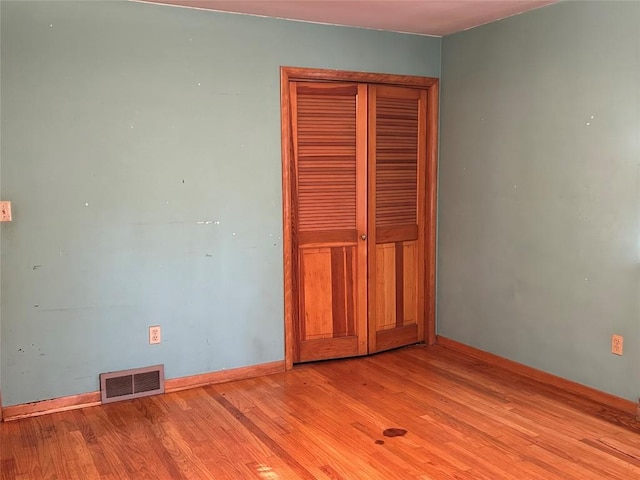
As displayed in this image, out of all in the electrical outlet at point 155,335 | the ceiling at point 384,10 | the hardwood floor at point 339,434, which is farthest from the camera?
the electrical outlet at point 155,335

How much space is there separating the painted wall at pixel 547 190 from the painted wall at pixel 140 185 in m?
0.95

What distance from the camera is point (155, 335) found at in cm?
375

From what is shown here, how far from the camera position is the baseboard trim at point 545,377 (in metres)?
3.43

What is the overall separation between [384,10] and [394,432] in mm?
2512

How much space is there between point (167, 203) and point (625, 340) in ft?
9.20

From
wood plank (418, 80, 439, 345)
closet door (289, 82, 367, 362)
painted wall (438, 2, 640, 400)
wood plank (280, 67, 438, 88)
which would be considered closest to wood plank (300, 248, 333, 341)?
closet door (289, 82, 367, 362)

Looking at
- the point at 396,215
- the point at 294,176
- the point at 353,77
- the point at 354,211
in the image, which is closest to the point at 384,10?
the point at 353,77

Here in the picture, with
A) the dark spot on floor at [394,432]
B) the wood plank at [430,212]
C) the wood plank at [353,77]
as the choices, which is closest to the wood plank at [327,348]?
the wood plank at [430,212]

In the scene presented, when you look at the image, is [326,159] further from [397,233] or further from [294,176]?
[397,233]

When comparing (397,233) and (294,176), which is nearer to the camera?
(294,176)

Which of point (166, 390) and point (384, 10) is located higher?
point (384, 10)

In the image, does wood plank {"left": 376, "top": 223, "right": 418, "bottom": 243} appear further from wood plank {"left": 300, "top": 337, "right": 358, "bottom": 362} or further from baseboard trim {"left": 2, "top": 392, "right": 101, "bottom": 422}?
baseboard trim {"left": 2, "top": 392, "right": 101, "bottom": 422}

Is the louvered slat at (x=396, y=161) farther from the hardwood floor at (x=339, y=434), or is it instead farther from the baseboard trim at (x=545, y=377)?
the hardwood floor at (x=339, y=434)

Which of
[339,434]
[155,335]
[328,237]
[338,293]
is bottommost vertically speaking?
[339,434]
